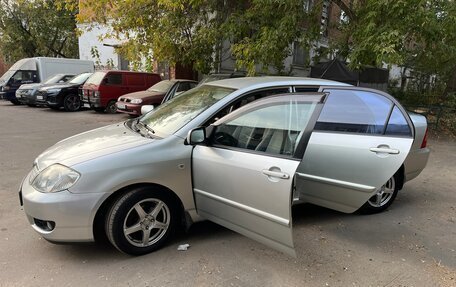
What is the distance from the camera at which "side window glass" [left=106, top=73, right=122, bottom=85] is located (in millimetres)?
13266

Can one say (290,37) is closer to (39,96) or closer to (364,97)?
(364,97)

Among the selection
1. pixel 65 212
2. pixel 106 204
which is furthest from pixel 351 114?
pixel 65 212

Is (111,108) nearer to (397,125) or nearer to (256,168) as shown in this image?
(397,125)

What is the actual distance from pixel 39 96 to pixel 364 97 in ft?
43.8

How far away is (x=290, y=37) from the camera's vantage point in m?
10.1

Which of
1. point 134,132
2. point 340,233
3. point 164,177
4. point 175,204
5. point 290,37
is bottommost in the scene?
point 340,233

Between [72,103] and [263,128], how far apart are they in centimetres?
1282

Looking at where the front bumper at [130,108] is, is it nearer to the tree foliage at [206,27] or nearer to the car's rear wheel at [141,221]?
the tree foliage at [206,27]

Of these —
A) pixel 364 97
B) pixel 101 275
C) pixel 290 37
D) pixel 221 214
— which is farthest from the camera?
pixel 290 37

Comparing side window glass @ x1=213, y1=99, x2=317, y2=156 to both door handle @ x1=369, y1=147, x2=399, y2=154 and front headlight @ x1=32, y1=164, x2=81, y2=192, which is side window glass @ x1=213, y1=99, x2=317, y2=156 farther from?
front headlight @ x1=32, y1=164, x2=81, y2=192

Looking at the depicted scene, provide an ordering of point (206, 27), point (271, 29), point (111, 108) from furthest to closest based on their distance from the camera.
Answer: point (111, 108)
point (206, 27)
point (271, 29)

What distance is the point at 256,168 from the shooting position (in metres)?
2.91

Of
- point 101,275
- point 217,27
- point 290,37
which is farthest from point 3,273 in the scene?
point 217,27

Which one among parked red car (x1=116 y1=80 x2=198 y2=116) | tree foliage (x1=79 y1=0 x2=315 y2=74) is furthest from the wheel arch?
parked red car (x1=116 y1=80 x2=198 y2=116)
